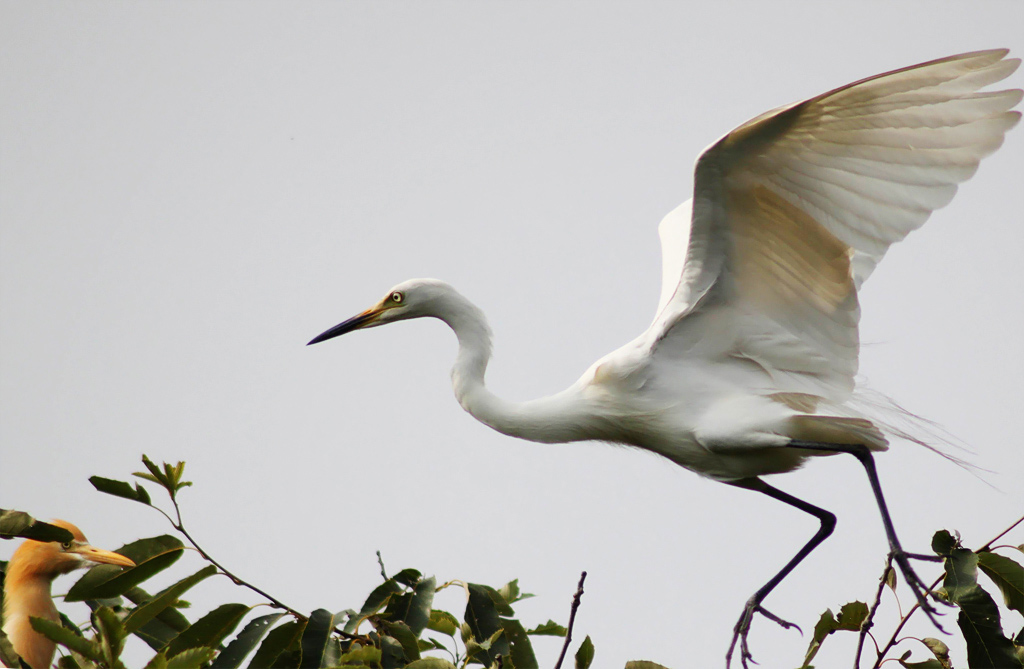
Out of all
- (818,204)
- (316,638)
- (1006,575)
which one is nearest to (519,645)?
(316,638)

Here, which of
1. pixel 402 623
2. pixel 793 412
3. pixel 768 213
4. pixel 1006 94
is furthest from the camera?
pixel 793 412

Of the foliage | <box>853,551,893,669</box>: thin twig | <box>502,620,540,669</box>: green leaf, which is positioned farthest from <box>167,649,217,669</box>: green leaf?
<box>853,551,893,669</box>: thin twig

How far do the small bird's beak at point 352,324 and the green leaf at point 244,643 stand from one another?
5.00 feet

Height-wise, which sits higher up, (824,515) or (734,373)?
(734,373)

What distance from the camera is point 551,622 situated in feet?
8.92

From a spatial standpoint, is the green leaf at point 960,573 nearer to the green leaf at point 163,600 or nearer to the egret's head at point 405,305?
the green leaf at point 163,600

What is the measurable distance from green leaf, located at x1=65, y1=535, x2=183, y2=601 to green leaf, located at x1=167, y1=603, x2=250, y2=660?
17 centimetres

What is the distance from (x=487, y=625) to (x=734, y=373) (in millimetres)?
1356

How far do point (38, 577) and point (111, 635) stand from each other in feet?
7.01

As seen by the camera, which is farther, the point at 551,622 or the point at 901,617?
the point at 551,622

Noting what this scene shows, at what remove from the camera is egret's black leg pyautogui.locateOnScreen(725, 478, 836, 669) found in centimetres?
323

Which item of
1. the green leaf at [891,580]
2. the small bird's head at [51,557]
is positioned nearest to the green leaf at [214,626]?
the small bird's head at [51,557]

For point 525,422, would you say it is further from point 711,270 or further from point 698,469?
point 711,270

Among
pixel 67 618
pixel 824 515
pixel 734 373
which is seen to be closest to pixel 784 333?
pixel 734 373
